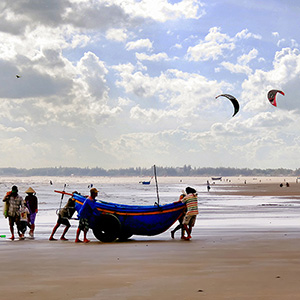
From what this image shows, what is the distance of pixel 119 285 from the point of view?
7.93 meters

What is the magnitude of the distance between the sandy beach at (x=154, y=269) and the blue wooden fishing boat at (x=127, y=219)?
70cm

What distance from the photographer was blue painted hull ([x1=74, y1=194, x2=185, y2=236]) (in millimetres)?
15078

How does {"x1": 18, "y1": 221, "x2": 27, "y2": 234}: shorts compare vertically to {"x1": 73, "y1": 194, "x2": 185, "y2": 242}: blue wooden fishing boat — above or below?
below

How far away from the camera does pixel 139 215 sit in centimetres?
1526

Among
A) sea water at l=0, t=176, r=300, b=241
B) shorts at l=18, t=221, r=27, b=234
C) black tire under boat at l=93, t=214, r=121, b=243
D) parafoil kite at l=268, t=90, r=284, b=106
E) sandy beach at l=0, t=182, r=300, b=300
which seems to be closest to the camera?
sandy beach at l=0, t=182, r=300, b=300

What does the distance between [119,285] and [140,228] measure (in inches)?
290

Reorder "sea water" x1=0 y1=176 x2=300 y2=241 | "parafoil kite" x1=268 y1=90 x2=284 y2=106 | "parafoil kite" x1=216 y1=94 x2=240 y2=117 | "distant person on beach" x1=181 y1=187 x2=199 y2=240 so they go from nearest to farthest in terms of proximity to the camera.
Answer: "distant person on beach" x1=181 y1=187 x2=199 y2=240, "sea water" x1=0 y1=176 x2=300 y2=241, "parafoil kite" x1=216 y1=94 x2=240 y2=117, "parafoil kite" x1=268 y1=90 x2=284 y2=106

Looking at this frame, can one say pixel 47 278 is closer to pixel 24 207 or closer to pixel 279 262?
pixel 279 262

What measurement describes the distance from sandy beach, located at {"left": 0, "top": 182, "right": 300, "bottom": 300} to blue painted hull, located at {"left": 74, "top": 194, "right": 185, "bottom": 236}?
88 centimetres

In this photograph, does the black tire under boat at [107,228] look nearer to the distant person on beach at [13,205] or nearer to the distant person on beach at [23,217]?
the distant person on beach at [23,217]

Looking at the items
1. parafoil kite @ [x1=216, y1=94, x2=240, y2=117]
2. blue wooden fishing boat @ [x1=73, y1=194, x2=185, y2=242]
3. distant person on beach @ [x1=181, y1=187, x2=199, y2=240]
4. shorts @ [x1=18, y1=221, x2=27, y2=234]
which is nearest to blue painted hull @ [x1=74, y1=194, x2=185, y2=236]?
blue wooden fishing boat @ [x1=73, y1=194, x2=185, y2=242]

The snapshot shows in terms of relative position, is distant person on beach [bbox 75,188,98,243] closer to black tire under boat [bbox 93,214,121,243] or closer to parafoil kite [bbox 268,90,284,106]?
black tire under boat [bbox 93,214,121,243]

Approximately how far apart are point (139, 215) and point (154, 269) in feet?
19.2

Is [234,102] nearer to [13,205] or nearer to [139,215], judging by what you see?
[139,215]
